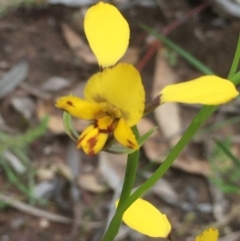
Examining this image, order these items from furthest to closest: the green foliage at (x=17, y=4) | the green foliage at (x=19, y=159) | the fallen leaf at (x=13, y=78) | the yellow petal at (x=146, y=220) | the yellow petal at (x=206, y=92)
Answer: the green foliage at (x=17, y=4) < the fallen leaf at (x=13, y=78) < the green foliage at (x=19, y=159) < the yellow petal at (x=146, y=220) < the yellow petal at (x=206, y=92)

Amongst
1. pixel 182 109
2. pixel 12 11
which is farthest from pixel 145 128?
pixel 12 11

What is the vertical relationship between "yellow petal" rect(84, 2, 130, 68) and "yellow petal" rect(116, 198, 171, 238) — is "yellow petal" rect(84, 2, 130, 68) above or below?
above

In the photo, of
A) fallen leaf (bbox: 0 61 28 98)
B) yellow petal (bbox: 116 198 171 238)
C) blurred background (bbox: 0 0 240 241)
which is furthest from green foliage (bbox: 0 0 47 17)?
yellow petal (bbox: 116 198 171 238)

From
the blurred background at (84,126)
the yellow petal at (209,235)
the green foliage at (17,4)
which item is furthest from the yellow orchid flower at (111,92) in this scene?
the green foliage at (17,4)

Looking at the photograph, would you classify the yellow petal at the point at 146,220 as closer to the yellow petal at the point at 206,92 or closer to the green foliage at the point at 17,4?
the yellow petal at the point at 206,92

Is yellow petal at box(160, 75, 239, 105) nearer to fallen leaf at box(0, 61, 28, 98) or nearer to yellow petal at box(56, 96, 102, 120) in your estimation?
yellow petal at box(56, 96, 102, 120)

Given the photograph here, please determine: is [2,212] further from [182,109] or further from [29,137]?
[182,109]
